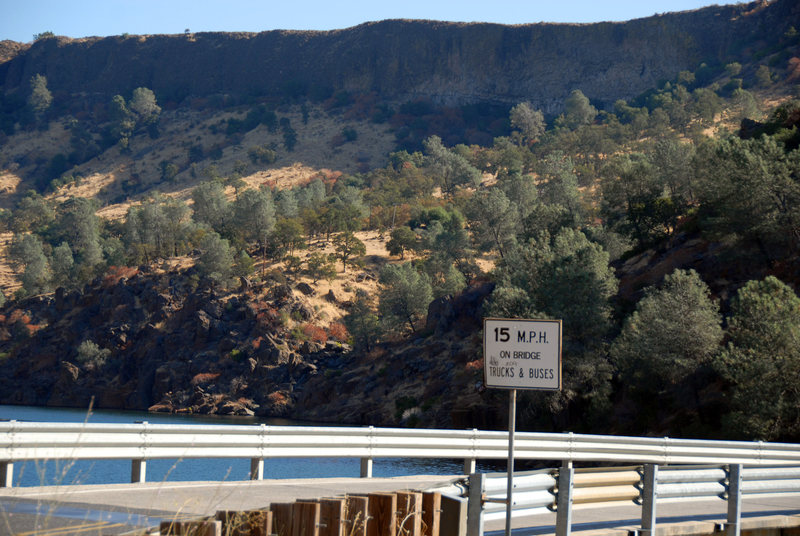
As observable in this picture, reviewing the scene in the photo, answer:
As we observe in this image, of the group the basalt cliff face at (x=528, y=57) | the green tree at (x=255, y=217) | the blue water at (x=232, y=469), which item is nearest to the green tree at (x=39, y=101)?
the basalt cliff face at (x=528, y=57)

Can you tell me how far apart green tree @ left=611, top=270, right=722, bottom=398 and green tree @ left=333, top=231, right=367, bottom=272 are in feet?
172

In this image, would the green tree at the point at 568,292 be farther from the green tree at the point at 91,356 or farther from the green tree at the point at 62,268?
the green tree at the point at 62,268

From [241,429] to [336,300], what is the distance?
76.1 meters

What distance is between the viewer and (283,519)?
777cm

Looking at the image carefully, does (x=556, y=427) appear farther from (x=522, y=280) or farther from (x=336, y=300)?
(x=336, y=300)

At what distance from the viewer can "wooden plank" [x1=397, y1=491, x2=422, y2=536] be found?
844cm

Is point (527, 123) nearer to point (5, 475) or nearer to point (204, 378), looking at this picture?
point (204, 378)

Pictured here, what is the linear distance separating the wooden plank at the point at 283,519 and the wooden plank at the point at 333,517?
0.90 feet

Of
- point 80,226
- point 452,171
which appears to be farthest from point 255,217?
point 452,171

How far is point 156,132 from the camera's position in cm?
17662

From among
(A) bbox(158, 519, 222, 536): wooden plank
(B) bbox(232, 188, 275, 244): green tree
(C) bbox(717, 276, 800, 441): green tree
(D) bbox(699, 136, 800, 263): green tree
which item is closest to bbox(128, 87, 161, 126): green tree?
(B) bbox(232, 188, 275, 244): green tree

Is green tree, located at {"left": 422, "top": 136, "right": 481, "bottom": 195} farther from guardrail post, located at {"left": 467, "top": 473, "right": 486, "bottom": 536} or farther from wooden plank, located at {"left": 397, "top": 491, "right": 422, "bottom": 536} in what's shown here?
guardrail post, located at {"left": 467, "top": 473, "right": 486, "bottom": 536}

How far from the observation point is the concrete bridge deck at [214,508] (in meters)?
8.98

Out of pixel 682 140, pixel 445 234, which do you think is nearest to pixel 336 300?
pixel 445 234
